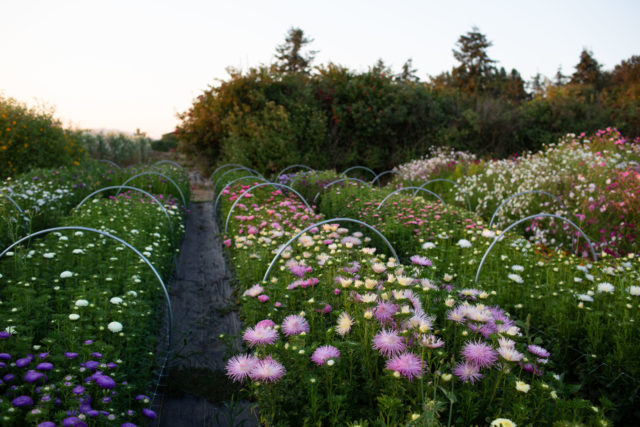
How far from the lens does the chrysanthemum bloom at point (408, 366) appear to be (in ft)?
5.16

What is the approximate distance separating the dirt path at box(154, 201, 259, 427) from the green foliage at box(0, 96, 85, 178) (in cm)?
587

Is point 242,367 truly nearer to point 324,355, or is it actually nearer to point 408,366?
point 324,355

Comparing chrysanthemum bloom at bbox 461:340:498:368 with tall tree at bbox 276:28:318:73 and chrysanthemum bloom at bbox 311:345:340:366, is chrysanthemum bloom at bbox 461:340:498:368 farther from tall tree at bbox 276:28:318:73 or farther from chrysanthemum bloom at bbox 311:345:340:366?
tall tree at bbox 276:28:318:73

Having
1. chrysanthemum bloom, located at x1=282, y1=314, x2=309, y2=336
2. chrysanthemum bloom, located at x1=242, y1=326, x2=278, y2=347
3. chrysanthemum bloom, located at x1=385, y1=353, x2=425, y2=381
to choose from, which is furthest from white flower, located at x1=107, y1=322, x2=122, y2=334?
chrysanthemum bloom, located at x1=385, y1=353, x2=425, y2=381

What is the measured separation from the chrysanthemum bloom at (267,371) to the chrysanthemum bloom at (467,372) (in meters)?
0.74

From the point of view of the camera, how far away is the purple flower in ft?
5.33

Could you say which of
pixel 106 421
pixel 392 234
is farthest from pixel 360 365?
pixel 392 234

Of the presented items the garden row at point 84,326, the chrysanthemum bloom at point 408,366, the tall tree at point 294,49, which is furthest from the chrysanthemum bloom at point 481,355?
the tall tree at point 294,49

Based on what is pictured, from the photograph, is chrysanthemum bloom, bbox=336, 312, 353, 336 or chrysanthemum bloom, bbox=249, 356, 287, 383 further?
chrysanthemum bloom, bbox=336, 312, 353, 336

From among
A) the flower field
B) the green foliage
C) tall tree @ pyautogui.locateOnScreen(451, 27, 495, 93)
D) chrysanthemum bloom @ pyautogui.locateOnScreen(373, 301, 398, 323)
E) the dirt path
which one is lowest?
the dirt path

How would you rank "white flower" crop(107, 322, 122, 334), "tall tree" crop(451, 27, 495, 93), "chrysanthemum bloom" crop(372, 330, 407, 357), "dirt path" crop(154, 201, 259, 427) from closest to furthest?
"chrysanthemum bloom" crop(372, 330, 407, 357), "white flower" crop(107, 322, 122, 334), "dirt path" crop(154, 201, 259, 427), "tall tree" crop(451, 27, 495, 93)

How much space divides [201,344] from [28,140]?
358 inches

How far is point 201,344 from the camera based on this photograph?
349 centimetres

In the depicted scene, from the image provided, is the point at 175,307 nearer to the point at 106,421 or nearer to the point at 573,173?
the point at 106,421
